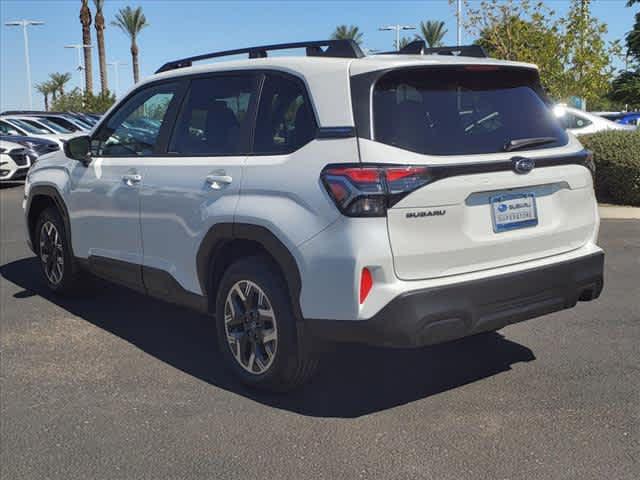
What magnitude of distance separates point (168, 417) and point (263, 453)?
0.70 m

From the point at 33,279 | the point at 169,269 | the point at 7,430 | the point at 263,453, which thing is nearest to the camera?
the point at 263,453

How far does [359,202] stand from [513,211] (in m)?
0.87

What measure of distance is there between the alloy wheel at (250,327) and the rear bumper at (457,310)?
1.14 feet

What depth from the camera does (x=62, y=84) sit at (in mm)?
77812

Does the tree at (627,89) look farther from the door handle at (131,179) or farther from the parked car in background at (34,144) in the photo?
the door handle at (131,179)

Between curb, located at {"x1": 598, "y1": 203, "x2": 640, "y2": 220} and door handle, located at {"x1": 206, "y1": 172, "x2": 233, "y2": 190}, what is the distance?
25.9 ft

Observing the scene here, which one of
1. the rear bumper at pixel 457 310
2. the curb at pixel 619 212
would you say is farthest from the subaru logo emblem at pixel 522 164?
the curb at pixel 619 212

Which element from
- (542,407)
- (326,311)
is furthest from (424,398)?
(326,311)

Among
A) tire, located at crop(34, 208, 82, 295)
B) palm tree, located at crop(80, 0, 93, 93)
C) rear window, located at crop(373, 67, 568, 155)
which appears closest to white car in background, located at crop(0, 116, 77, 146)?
tire, located at crop(34, 208, 82, 295)

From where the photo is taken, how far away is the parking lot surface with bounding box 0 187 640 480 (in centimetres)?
338

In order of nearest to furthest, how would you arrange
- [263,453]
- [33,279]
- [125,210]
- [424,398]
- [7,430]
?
[263,453] → [7,430] → [424,398] → [125,210] → [33,279]

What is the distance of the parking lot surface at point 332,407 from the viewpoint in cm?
338

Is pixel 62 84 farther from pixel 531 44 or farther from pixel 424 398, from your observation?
pixel 424 398

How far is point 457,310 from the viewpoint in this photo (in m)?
3.57
